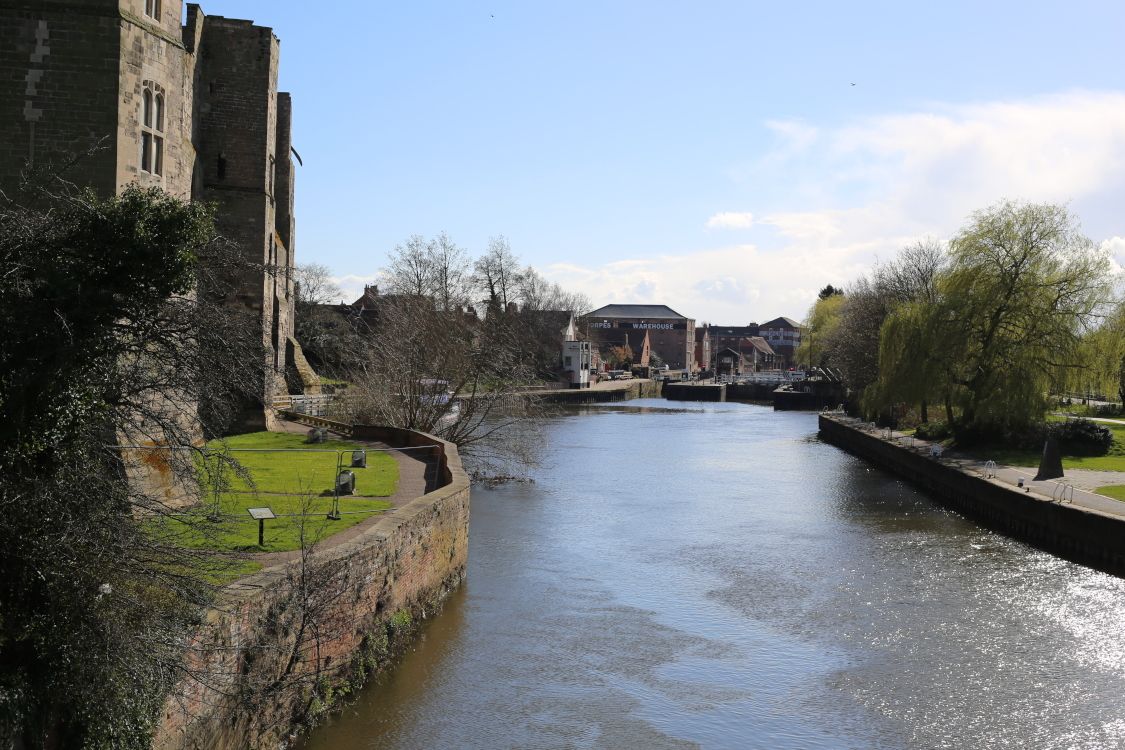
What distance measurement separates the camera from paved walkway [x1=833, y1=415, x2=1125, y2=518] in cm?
2525

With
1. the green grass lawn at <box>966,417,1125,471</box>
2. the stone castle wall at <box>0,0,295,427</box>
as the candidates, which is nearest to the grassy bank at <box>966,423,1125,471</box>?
the green grass lawn at <box>966,417,1125,471</box>

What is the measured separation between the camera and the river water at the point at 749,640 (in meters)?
13.8

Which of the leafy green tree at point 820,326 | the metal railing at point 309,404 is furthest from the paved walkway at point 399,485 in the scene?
the leafy green tree at point 820,326

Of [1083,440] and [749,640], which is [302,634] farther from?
[1083,440]

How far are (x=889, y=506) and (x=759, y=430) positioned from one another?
105 feet

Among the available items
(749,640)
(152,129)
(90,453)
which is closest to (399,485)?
(749,640)

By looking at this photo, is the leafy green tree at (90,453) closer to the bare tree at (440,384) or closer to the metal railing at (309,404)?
the bare tree at (440,384)

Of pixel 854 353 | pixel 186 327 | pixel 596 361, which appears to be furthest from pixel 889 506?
pixel 596 361

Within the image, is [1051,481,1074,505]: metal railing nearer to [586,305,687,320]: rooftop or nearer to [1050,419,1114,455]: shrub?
[1050,419,1114,455]: shrub

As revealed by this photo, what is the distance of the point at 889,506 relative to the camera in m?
32.7

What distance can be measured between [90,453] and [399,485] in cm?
1190

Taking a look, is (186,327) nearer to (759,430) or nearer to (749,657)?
(749,657)

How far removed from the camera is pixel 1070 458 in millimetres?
35125

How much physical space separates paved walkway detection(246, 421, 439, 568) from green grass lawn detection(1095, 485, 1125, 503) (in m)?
17.0
